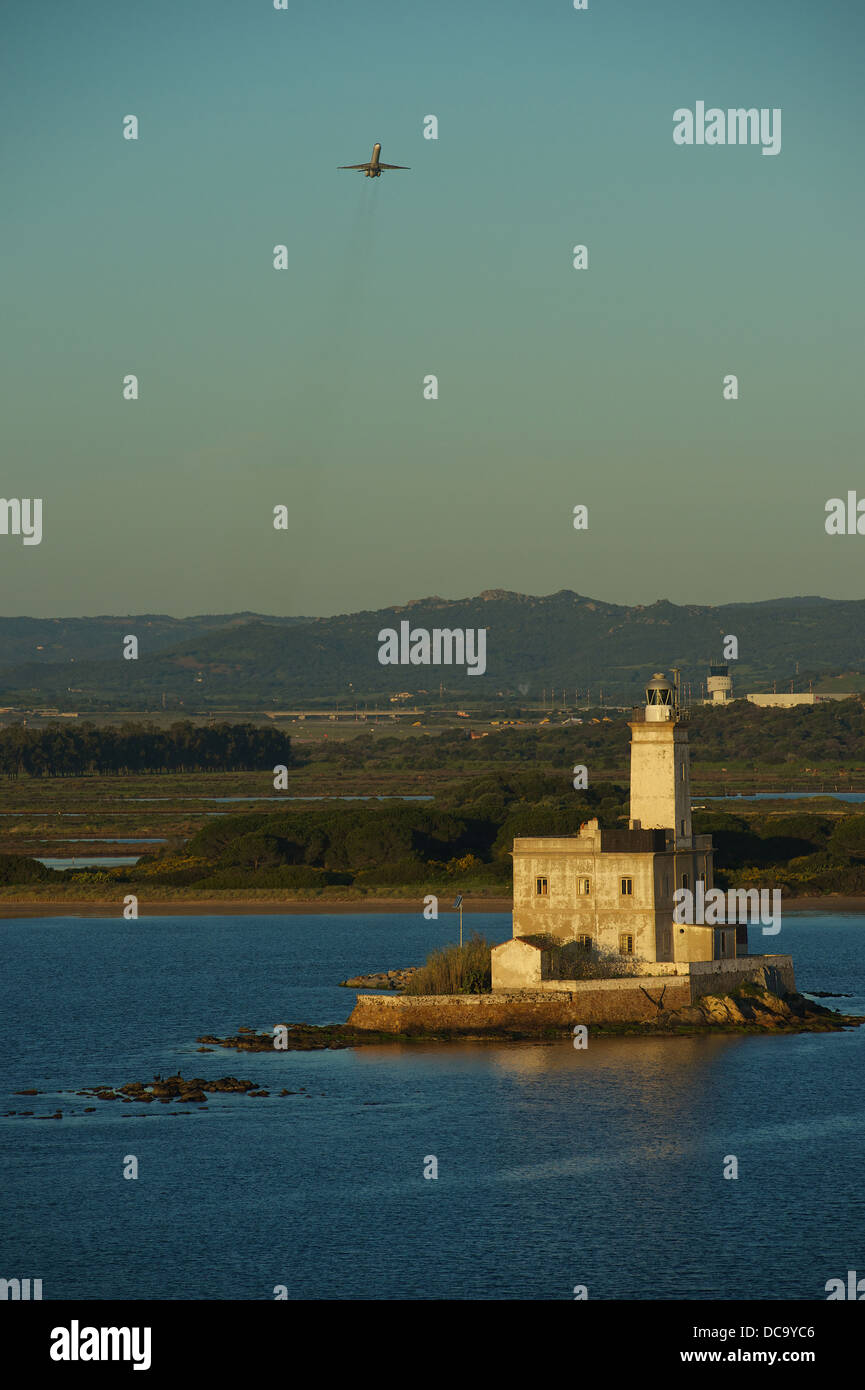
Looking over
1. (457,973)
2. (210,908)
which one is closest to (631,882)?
(457,973)

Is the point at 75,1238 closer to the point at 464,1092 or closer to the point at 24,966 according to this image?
the point at 464,1092

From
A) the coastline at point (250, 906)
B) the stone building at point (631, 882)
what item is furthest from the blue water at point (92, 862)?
the stone building at point (631, 882)

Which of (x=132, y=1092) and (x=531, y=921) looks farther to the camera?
(x=531, y=921)

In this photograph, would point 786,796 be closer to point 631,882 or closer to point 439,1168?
point 631,882

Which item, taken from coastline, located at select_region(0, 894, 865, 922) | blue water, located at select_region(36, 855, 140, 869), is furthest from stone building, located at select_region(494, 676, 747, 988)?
blue water, located at select_region(36, 855, 140, 869)

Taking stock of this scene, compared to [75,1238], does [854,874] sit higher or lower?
higher

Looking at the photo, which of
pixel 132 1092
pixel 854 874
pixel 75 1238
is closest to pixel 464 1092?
pixel 132 1092

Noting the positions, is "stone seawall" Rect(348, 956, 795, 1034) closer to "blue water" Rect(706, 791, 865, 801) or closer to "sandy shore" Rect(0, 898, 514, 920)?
"sandy shore" Rect(0, 898, 514, 920)
